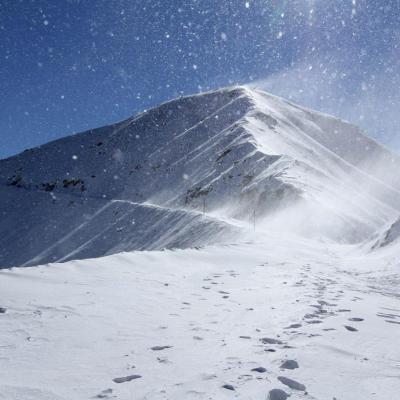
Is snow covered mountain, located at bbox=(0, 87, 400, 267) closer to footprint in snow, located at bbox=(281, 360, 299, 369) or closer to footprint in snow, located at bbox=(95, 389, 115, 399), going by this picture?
footprint in snow, located at bbox=(281, 360, 299, 369)

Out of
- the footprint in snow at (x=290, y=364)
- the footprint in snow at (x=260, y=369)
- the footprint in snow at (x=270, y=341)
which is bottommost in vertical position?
the footprint in snow at (x=270, y=341)

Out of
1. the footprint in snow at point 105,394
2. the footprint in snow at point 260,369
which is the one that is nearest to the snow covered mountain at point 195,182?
the footprint in snow at point 260,369

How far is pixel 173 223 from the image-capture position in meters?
43.2

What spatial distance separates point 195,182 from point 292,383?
57.6m

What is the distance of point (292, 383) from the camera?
11.4ft

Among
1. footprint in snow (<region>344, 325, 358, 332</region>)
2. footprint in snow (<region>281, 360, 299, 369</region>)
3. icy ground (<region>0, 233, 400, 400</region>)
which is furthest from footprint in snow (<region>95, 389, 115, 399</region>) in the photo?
footprint in snow (<region>344, 325, 358, 332</region>)

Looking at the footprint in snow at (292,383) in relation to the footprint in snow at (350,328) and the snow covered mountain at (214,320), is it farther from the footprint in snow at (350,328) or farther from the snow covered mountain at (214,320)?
the footprint in snow at (350,328)

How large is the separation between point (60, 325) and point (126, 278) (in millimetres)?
3241

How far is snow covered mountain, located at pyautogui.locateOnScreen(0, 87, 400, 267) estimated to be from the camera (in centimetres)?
3744

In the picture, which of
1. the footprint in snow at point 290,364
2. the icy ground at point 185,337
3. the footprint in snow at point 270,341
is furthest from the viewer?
the footprint in snow at point 270,341

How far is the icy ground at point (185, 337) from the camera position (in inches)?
133

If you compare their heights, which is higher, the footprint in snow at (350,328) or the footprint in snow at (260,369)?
the footprint in snow at (260,369)

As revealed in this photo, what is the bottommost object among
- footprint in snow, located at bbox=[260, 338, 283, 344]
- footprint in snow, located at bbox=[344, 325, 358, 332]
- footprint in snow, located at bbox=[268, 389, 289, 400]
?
footprint in snow, located at bbox=[344, 325, 358, 332]

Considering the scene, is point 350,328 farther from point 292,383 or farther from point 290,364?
point 292,383
